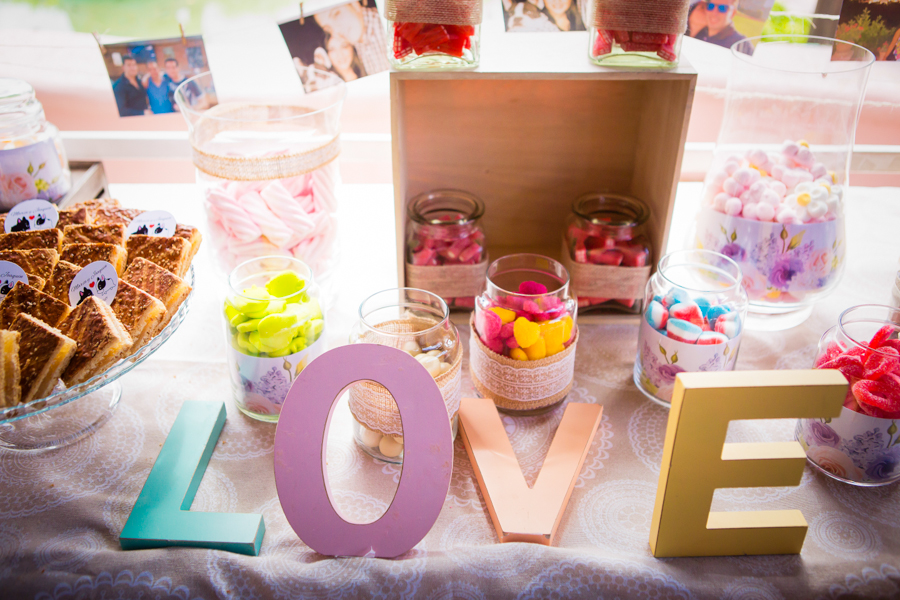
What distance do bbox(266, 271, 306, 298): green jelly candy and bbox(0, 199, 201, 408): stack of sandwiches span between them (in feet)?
0.38

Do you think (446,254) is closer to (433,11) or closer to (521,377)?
(521,377)

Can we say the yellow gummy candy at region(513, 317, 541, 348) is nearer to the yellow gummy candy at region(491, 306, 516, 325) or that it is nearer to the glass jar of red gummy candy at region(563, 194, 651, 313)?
the yellow gummy candy at region(491, 306, 516, 325)

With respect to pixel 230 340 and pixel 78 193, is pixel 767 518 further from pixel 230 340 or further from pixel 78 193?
pixel 78 193

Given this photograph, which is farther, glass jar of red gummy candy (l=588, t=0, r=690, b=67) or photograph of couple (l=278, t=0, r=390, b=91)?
photograph of couple (l=278, t=0, r=390, b=91)

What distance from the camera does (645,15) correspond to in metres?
0.88

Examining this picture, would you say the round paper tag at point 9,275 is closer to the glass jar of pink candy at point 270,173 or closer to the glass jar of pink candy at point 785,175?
the glass jar of pink candy at point 270,173

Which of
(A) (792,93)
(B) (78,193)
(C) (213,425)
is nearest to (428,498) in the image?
(C) (213,425)

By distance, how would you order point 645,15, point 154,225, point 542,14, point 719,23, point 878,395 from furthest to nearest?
1. point 719,23
2. point 542,14
3. point 154,225
4. point 645,15
5. point 878,395

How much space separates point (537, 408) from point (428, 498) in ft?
0.98

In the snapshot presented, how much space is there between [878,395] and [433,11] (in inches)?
30.3

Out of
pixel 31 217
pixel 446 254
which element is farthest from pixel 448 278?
pixel 31 217

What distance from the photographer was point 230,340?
898 millimetres

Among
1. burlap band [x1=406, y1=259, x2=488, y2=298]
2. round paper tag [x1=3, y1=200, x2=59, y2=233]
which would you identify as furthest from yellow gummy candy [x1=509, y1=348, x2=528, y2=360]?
Answer: round paper tag [x1=3, y1=200, x2=59, y2=233]

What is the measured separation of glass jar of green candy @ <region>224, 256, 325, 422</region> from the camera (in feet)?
2.84
